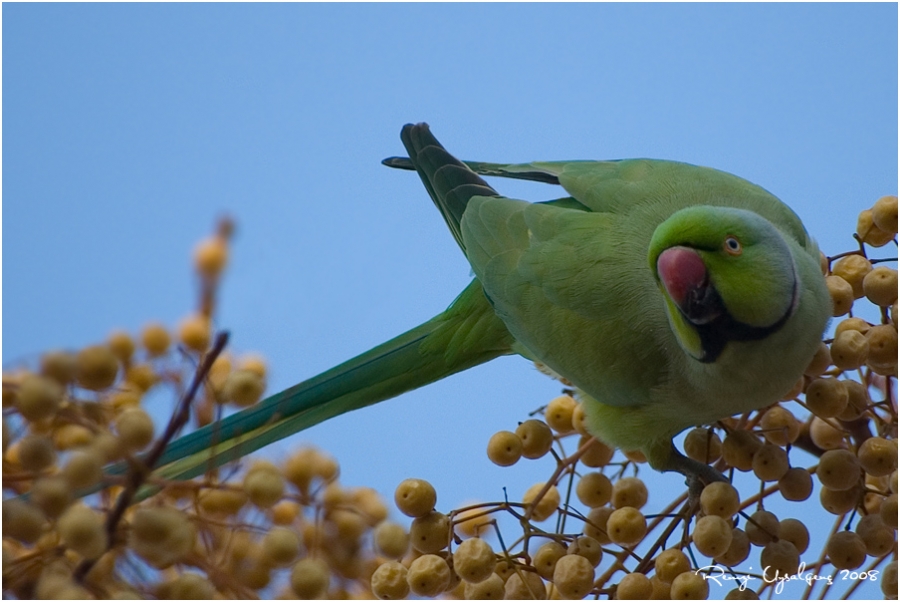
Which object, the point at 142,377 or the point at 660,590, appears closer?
the point at 142,377

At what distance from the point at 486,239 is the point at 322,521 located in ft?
2.96

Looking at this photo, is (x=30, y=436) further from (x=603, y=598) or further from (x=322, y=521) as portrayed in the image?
(x=603, y=598)

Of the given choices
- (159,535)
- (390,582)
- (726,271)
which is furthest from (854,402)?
(159,535)

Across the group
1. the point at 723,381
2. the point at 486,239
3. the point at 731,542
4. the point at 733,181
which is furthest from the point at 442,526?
the point at 733,181

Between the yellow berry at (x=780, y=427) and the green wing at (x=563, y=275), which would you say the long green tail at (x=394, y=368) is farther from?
the yellow berry at (x=780, y=427)

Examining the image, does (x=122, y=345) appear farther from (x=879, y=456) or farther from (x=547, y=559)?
(x=879, y=456)

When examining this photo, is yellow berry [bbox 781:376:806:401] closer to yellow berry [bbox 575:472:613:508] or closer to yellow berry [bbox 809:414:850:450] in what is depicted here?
yellow berry [bbox 809:414:850:450]

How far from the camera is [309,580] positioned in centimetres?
69

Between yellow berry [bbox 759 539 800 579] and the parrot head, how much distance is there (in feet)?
1.02

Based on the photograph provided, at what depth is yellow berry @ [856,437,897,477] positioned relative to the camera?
1.17 m

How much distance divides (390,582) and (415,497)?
133mm

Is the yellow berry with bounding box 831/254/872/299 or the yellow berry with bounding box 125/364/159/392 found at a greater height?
the yellow berry with bounding box 831/254/872/299

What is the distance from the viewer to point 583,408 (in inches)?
58.7

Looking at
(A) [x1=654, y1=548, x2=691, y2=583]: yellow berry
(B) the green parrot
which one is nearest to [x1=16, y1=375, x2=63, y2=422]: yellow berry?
(B) the green parrot
